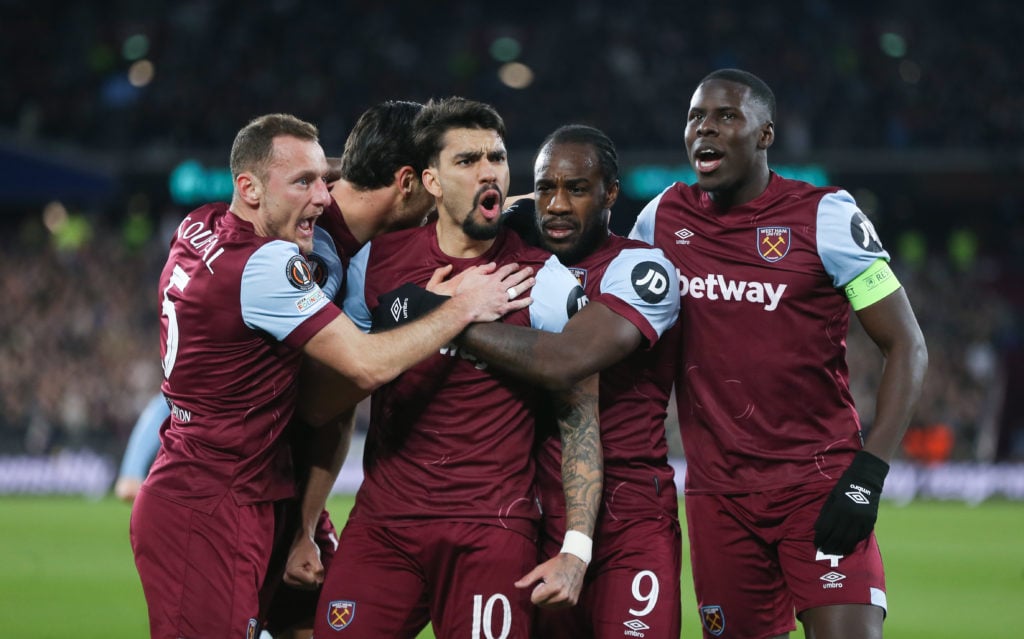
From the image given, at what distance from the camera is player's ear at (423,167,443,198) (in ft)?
15.5

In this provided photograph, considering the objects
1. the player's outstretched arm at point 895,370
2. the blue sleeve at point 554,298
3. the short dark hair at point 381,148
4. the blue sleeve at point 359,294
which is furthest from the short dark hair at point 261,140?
the player's outstretched arm at point 895,370

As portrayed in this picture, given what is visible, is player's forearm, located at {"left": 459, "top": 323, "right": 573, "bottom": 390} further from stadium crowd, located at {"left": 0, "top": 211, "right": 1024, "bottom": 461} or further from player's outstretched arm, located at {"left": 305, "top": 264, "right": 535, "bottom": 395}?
stadium crowd, located at {"left": 0, "top": 211, "right": 1024, "bottom": 461}

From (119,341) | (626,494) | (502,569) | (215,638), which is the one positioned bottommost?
(215,638)

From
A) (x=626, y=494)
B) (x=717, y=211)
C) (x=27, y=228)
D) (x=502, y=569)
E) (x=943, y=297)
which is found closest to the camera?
(x=502, y=569)

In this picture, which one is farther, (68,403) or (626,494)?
(68,403)

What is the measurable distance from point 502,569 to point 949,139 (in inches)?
920

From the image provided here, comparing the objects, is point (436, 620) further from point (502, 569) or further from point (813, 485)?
point (813, 485)

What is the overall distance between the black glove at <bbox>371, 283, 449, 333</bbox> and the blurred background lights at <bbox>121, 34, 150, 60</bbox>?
85.9 ft

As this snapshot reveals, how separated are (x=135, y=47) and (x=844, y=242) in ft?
89.1

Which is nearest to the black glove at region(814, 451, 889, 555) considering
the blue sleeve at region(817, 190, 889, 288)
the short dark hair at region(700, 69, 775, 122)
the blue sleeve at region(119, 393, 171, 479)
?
the blue sleeve at region(817, 190, 889, 288)

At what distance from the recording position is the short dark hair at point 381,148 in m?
5.25

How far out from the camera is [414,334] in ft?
14.5

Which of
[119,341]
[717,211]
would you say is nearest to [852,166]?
[119,341]

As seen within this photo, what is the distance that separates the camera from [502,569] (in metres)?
4.36
